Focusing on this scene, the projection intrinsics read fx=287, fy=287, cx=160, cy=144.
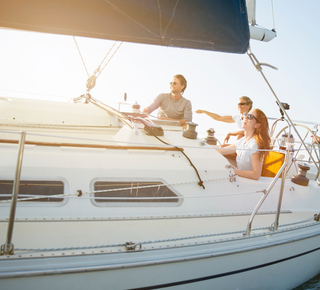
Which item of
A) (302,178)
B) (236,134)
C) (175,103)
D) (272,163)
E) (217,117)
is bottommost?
(302,178)

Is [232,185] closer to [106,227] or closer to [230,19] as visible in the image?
[106,227]

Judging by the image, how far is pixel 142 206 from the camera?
7.68 feet

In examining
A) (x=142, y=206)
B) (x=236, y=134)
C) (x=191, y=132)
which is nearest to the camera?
(x=142, y=206)

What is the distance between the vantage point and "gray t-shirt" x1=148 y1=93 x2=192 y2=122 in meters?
4.43

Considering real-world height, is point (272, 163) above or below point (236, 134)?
below

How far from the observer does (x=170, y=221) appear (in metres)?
2.31

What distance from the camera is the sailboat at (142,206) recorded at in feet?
5.75

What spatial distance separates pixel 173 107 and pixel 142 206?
2387 mm

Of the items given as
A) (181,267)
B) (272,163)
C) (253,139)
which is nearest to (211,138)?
(253,139)

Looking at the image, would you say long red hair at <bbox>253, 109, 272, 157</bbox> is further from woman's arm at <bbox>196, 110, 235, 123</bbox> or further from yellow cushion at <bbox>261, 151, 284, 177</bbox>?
woman's arm at <bbox>196, 110, 235, 123</bbox>

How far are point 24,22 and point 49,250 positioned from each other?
1.54 meters

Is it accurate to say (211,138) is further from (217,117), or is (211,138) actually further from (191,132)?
(217,117)

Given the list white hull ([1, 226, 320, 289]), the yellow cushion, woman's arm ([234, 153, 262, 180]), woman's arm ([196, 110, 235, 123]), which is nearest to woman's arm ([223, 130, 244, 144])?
woman's arm ([196, 110, 235, 123])

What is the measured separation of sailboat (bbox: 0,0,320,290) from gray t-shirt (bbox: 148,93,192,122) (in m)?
1.58
